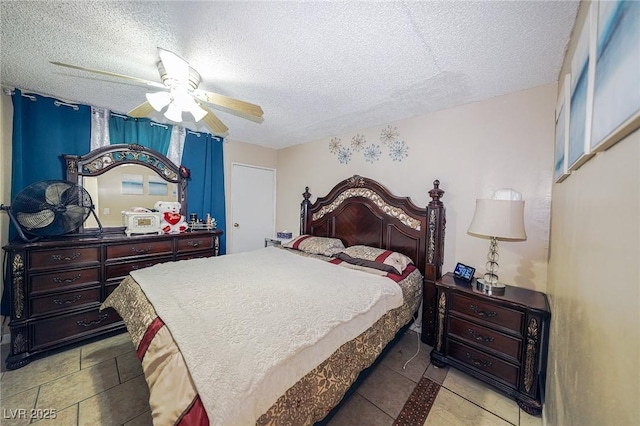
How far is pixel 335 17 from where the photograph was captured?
49.6 inches

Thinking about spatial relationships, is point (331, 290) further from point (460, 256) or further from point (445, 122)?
point (445, 122)

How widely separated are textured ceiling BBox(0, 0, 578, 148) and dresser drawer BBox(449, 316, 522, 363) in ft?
6.35

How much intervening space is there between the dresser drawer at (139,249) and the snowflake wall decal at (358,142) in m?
2.56

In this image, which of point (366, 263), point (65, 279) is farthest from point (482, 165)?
point (65, 279)

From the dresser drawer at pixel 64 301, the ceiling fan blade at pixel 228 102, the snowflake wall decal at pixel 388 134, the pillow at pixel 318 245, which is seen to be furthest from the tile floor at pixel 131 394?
the snowflake wall decal at pixel 388 134

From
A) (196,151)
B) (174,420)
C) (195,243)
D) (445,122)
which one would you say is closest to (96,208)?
(195,243)

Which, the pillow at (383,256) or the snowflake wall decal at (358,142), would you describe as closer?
the pillow at (383,256)

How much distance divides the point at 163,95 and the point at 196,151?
1.84 meters

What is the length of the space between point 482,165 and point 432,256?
0.98 m

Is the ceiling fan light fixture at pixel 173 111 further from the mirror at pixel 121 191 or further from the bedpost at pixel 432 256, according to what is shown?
the bedpost at pixel 432 256

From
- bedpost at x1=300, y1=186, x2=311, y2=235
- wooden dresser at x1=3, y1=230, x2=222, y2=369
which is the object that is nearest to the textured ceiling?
wooden dresser at x1=3, y1=230, x2=222, y2=369

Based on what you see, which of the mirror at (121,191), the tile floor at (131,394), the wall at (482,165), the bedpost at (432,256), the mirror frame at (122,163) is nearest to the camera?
the tile floor at (131,394)

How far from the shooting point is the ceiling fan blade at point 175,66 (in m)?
1.35

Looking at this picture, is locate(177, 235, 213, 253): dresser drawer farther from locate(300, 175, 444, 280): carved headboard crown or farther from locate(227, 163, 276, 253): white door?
locate(300, 175, 444, 280): carved headboard crown
